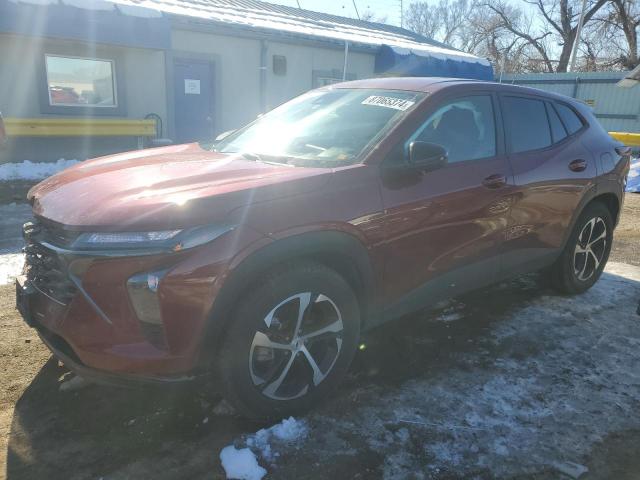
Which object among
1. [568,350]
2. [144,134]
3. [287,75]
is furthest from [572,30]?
[568,350]

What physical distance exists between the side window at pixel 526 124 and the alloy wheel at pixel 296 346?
6.31 ft

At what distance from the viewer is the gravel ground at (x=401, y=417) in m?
2.38

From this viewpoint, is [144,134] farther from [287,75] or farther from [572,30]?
[572,30]

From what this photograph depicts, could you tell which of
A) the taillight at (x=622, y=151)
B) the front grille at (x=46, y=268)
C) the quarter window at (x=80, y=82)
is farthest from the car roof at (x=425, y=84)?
the quarter window at (x=80, y=82)

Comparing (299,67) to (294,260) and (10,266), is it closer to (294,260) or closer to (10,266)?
(10,266)

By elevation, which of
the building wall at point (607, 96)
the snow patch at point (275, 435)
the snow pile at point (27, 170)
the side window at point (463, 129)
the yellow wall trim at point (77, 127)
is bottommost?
the snow patch at point (275, 435)

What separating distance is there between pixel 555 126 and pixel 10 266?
15.8 feet

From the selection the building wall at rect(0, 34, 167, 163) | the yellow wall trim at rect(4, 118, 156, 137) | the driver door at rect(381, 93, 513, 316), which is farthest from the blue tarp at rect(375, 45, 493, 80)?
the driver door at rect(381, 93, 513, 316)

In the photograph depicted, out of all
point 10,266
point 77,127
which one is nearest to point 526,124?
point 10,266

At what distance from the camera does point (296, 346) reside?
2621 millimetres

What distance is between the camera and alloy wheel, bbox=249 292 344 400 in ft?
8.25

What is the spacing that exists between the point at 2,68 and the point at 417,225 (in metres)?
9.35

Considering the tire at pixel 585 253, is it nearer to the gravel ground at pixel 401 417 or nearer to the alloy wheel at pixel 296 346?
the gravel ground at pixel 401 417

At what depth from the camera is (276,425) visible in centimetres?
261
